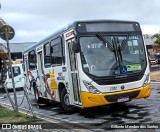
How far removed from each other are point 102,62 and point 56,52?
278cm

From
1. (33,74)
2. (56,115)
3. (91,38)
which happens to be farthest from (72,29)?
(33,74)

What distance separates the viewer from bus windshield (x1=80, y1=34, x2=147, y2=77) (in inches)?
444

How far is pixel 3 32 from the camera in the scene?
12.5m

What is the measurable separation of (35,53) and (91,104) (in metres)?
6.74

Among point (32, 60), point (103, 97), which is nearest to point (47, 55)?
point (32, 60)

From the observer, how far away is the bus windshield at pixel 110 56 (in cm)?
1127

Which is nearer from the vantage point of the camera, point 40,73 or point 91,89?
point 91,89

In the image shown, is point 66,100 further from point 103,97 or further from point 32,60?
point 32,60

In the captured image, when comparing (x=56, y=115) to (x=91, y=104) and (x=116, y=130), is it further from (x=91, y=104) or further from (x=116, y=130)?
(x=116, y=130)

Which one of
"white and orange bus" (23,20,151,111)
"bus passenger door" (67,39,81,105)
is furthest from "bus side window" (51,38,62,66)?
"bus passenger door" (67,39,81,105)

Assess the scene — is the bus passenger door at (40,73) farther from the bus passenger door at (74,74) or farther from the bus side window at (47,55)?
the bus passenger door at (74,74)

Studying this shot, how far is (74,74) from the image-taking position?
11789 mm

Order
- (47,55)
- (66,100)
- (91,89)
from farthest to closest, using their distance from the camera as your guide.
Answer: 1. (47,55)
2. (66,100)
3. (91,89)

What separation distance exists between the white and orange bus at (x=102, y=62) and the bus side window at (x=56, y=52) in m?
0.16
